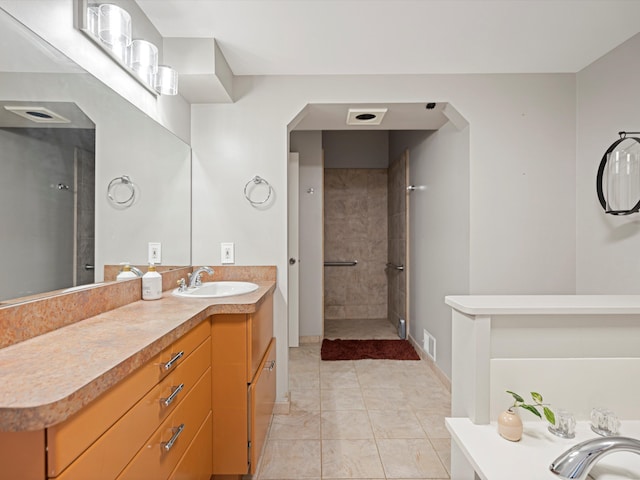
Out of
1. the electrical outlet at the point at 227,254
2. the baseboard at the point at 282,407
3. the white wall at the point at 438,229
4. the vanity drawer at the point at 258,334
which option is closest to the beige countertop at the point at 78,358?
the vanity drawer at the point at 258,334

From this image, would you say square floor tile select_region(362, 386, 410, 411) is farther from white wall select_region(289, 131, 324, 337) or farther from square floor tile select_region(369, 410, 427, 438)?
white wall select_region(289, 131, 324, 337)

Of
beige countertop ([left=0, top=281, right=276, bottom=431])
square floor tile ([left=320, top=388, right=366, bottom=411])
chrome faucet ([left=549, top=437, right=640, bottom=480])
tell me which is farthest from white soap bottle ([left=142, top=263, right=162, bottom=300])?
chrome faucet ([left=549, top=437, right=640, bottom=480])

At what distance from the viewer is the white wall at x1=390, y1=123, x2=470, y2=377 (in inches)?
105

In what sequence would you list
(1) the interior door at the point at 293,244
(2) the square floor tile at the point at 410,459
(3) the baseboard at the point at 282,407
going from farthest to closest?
(1) the interior door at the point at 293,244 → (3) the baseboard at the point at 282,407 → (2) the square floor tile at the point at 410,459

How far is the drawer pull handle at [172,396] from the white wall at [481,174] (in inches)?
47.8

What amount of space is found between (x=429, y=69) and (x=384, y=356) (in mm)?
2584

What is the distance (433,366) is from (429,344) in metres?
0.20

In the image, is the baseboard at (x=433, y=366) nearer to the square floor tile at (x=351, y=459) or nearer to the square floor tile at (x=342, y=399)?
the square floor tile at (x=342, y=399)

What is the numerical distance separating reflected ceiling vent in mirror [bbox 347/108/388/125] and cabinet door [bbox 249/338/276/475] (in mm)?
1727

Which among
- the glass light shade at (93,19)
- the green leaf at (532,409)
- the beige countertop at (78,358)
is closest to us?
the beige countertop at (78,358)

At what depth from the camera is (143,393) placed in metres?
1.06

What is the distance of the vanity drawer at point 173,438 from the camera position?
3.41ft

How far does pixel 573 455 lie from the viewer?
2.78ft

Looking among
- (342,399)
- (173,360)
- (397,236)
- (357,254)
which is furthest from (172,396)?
(357,254)
